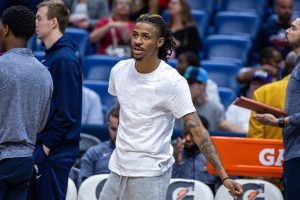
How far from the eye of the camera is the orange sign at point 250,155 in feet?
24.0

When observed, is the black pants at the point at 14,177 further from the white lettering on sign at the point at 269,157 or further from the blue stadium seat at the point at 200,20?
the blue stadium seat at the point at 200,20

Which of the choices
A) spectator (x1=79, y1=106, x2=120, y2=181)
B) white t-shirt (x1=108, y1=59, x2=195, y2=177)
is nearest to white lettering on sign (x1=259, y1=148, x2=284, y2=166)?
spectator (x1=79, y1=106, x2=120, y2=181)

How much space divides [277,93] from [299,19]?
80 centimetres

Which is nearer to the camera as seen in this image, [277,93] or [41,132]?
[41,132]

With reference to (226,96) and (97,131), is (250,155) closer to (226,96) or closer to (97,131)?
(97,131)

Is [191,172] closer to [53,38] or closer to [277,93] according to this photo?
[277,93]

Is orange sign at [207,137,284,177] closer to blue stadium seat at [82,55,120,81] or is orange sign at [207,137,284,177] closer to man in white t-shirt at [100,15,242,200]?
man in white t-shirt at [100,15,242,200]

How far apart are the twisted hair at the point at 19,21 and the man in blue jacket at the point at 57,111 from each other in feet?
2.19

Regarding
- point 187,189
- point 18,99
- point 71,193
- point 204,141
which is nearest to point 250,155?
point 187,189

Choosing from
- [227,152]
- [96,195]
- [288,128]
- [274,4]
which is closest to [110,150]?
[96,195]

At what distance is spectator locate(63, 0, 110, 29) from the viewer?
11828 mm

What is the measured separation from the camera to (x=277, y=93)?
744 centimetres

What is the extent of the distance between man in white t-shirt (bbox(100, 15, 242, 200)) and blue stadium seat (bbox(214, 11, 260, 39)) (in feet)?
20.5

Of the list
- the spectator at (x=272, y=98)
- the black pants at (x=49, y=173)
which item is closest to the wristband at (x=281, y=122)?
the spectator at (x=272, y=98)
